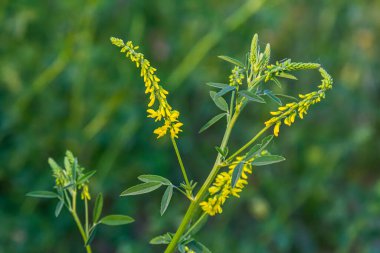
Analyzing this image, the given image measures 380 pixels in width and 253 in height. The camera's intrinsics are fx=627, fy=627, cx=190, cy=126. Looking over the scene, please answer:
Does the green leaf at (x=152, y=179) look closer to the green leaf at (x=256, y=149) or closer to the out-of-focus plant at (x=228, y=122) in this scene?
the out-of-focus plant at (x=228, y=122)

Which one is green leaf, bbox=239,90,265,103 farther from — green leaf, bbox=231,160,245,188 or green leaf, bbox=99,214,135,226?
green leaf, bbox=99,214,135,226

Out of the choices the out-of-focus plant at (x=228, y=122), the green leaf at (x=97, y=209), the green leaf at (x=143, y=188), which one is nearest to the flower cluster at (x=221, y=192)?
the out-of-focus plant at (x=228, y=122)

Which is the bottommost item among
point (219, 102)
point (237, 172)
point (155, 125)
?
point (155, 125)

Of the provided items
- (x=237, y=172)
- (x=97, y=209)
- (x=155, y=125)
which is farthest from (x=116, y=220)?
(x=155, y=125)

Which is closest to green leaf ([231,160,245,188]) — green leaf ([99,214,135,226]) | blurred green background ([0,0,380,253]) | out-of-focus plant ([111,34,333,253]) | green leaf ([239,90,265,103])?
out-of-focus plant ([111,34,333,253])

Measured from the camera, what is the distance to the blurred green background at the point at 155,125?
295 centimetres

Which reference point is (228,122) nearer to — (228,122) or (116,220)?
(228,122)

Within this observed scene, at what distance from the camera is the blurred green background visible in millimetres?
2951

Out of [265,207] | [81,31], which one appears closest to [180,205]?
[265,207]

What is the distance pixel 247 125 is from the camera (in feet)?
11.6

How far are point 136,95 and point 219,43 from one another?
547mm

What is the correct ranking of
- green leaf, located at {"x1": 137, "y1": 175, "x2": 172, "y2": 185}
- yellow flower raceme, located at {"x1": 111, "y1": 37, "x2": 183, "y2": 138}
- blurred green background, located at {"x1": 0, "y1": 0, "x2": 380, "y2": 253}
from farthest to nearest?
blurred green background, located at {"x1": 0, "y1": 0, "x2": 380, "y2": 253}, green leaf, located at {"x1": 137, "y1": 175, "x2": 172, "y2": 185}, yellow flower raceme, located at {"x1": 111, "y1": 37, "x2": 183, "y2": 138}

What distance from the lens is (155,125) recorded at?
3.29 metres

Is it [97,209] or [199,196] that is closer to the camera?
[199,196]
